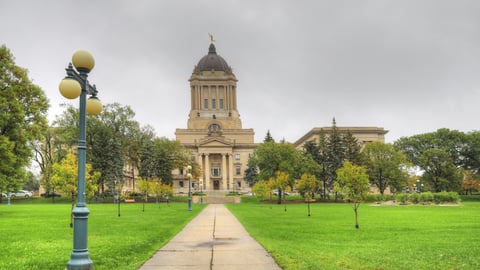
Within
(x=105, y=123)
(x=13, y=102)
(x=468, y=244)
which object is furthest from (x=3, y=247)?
(x=105, y=123)

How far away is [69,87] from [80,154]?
4.98 feet

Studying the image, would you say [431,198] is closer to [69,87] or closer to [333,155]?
[333,155]

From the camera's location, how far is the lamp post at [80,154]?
327 inches

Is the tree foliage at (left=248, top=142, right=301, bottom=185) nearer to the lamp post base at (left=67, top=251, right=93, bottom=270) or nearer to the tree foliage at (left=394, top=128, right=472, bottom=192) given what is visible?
the tree foliage at (left=394, top=128, right=472, bottom=192)

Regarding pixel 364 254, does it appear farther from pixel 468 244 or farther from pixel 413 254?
pixel 468 244

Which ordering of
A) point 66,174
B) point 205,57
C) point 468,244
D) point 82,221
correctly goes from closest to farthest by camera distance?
point 82,221 < point 468,244 < point 66,174 < point 205,57

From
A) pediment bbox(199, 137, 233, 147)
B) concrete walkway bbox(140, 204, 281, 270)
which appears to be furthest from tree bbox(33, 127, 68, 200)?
concrete walkway bbox(140, 204, 281, 270)

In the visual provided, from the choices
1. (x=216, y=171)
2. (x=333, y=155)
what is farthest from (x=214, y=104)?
(x=333, y=155)

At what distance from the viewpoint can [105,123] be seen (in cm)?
7175

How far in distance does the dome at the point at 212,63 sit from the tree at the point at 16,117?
97683 mm

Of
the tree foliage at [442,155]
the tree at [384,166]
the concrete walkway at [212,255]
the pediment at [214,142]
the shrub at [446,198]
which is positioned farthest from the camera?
the pediment at [214,142]

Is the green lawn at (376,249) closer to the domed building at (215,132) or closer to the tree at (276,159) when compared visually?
the tree at (276,159)

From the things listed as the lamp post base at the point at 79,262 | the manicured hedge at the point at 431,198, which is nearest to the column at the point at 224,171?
the manicured hedge at the point at 431,198

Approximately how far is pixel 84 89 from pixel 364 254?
8622 mm
